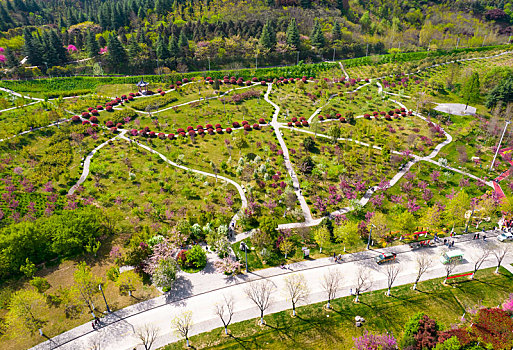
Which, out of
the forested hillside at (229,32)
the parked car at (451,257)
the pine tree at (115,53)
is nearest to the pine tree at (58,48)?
the forested hillside at (229,32)

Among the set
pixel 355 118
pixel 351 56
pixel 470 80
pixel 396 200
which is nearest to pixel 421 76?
pixel 470 80

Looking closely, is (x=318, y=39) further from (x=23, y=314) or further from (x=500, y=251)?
(x=23, y=314)

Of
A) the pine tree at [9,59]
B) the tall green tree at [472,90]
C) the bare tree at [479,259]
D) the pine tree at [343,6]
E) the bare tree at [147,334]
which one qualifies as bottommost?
the bare tree at [147,334]

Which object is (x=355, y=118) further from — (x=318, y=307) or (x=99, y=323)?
(x=99, y=323)

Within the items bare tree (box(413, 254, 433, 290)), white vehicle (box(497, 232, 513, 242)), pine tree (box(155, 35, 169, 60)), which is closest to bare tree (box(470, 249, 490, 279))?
white vehicle (box(497, 232, 513, 242))

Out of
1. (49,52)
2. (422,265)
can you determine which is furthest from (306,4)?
(422,265)

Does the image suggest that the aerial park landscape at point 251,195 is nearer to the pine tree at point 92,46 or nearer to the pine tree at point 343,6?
the pine tree at point 92,46
